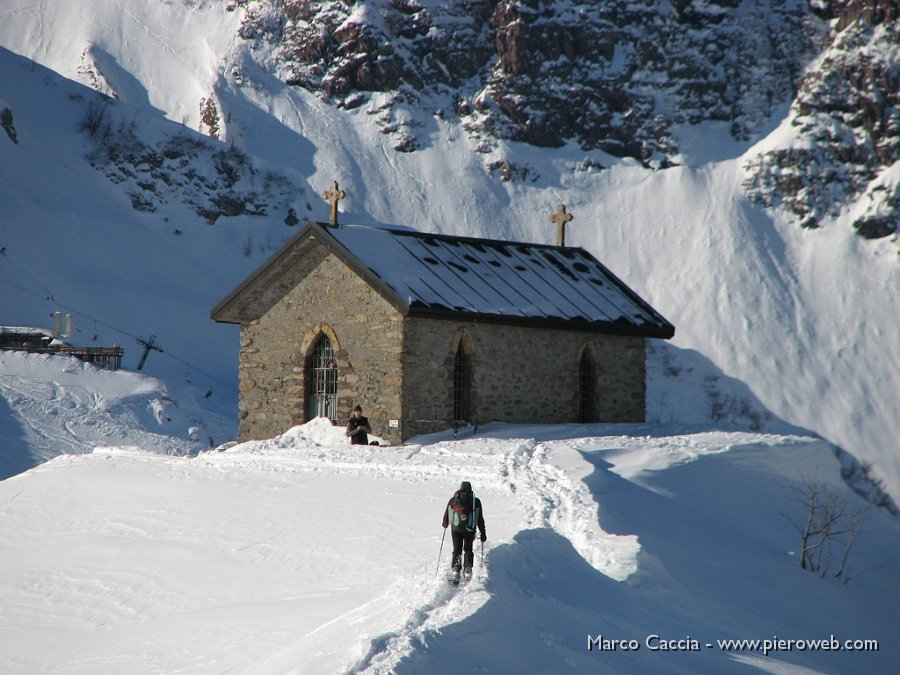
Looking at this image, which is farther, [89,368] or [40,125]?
[40,125]

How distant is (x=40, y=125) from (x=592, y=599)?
65454 millimetres

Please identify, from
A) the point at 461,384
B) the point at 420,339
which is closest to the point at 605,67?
the point at 461,384

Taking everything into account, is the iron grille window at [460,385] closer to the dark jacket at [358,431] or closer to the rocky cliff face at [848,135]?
the dark jacket at [358,431]

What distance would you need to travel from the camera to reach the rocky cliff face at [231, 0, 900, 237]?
83.2m

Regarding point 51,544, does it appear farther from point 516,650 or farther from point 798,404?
point 798,404

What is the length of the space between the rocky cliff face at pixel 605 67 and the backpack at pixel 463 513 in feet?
226

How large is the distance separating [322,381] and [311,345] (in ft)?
2.52

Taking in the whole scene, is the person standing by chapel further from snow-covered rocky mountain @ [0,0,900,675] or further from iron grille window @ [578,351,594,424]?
iron grille window @ [578,351,594,424]

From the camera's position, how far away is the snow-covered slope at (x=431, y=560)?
1271 cm

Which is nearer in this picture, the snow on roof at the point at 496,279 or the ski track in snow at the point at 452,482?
the ski track in snow at the point at 452,482

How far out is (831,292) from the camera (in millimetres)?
71562

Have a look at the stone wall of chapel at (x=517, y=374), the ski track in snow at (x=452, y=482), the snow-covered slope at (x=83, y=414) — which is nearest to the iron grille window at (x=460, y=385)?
the stone wall of chapel at (x=517, y=374)

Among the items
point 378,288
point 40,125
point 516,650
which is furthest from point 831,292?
point 516,650

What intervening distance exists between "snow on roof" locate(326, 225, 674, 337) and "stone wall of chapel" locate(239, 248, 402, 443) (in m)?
0.71
